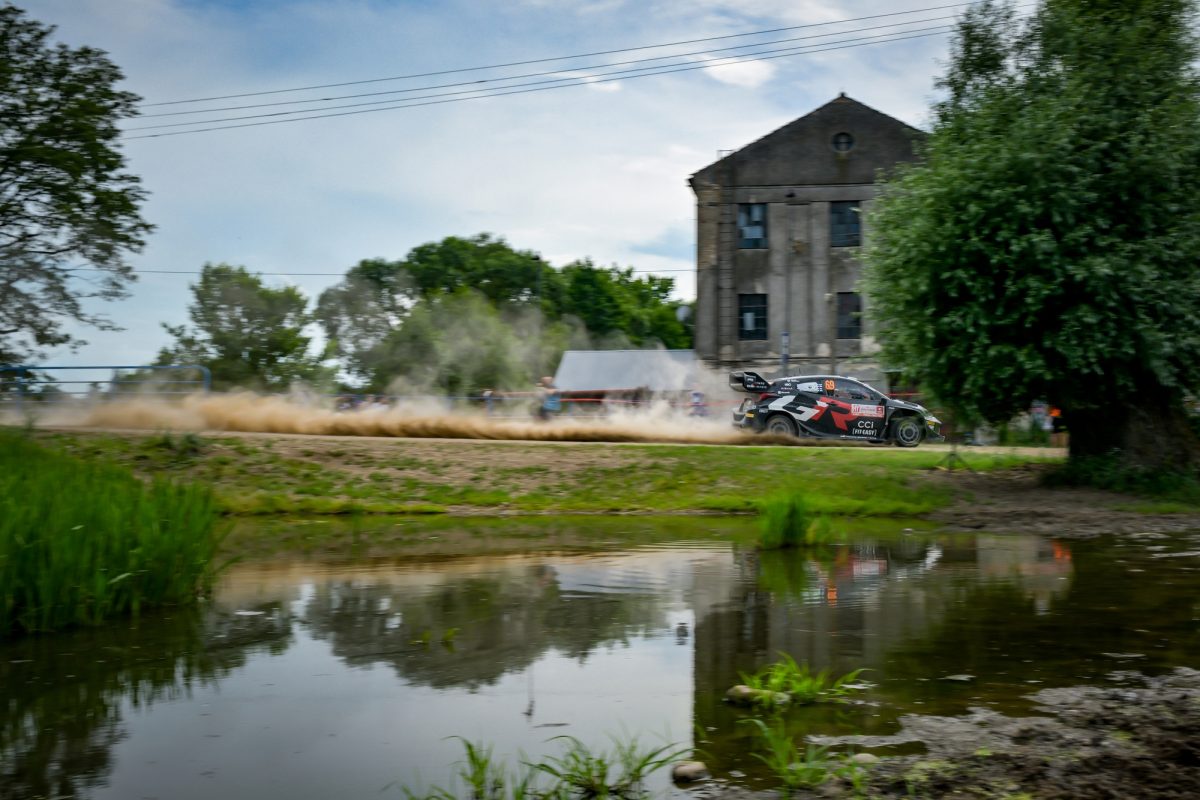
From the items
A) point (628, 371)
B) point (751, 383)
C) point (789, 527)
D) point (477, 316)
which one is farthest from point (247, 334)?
point (789, 527)

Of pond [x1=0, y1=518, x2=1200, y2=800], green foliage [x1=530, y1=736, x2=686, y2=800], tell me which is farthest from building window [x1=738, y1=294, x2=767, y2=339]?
green foliage [x1=530, y1=736, x2=686, y2=800]

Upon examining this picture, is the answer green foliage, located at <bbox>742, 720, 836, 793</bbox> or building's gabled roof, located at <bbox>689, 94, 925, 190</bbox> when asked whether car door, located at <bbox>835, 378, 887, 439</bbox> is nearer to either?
building's gabled roof, located at <bbox>689, 94, 925, 190</bbox>

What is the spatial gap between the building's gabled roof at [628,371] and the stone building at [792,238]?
1.79 meters

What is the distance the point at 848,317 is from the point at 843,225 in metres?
3.98

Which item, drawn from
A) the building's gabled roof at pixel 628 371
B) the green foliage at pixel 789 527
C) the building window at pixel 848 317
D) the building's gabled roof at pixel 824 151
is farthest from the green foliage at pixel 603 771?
the building's gabled roof at pixel 824 151

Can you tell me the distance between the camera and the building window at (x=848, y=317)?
47.1 meters

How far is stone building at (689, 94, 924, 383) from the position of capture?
46.5 m

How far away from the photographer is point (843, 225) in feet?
154

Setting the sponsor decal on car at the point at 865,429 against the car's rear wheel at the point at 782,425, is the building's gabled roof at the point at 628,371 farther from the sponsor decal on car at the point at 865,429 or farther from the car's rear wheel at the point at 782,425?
the sponsor decal on car at the point at 865,429

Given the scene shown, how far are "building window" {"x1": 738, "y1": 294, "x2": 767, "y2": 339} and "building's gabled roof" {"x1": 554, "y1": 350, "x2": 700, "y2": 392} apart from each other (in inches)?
101

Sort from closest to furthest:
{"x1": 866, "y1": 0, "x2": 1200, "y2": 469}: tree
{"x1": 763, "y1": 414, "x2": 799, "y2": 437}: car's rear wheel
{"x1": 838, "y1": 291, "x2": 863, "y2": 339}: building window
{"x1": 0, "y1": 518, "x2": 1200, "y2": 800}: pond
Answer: {"x1": 0, "y1": 518, "x2": 1200, "y2": 800}: pond → {"x1": 866, "y1": 0, "x2": 1200, "y2": 469}: tree → {"x1": 763, "y1": 414, "x2": 799, "y2": 437}: car's rear wheel → {"x1": 838, "y1": 291, "x2": 863, "y2": 339}: building window

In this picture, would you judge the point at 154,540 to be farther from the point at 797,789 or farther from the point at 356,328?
the point at 356,328

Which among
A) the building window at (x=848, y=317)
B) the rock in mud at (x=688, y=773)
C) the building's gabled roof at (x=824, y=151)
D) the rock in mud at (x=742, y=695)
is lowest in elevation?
the rock in mud at (x=688, y=773)

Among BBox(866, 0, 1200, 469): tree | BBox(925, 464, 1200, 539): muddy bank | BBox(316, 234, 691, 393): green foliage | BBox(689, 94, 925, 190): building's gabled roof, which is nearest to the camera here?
BBox(925, 464, 1200, 539): muddy bank
